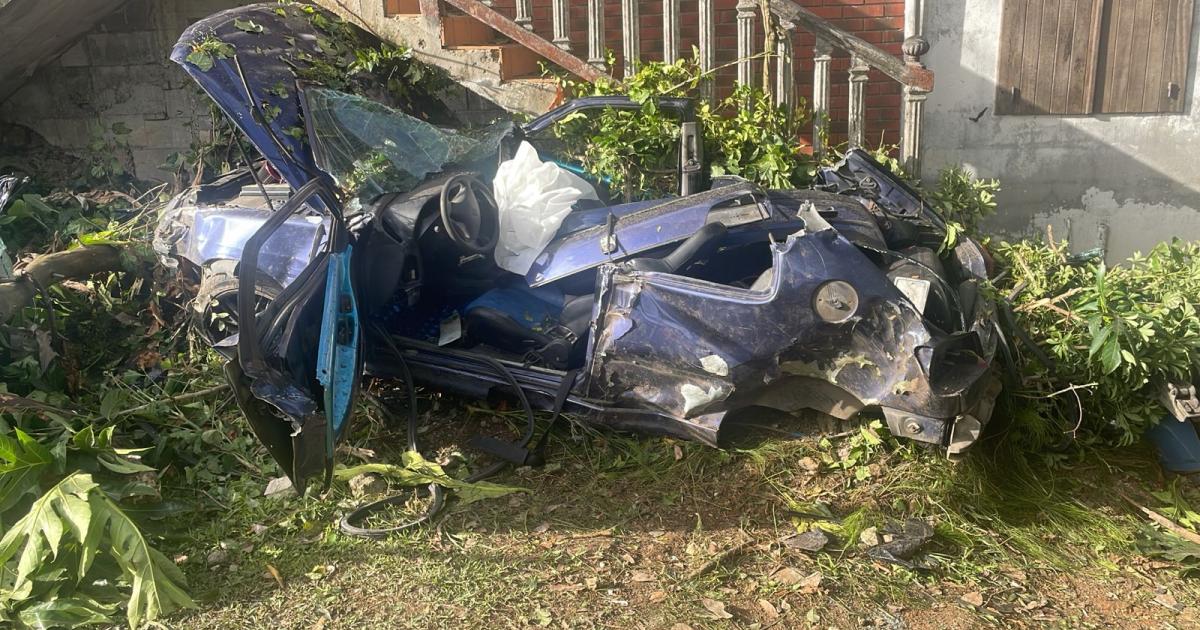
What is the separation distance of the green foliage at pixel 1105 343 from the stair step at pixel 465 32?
4097 mm

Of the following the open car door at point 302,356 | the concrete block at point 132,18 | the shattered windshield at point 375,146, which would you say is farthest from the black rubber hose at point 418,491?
the concrete block at point 132,18

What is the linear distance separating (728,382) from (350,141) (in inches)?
96.4

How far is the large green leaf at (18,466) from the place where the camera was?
329cm

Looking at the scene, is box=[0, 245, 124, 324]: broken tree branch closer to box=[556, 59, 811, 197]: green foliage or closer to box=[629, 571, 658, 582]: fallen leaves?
box=[556, 59, 811, 197]: green foliage

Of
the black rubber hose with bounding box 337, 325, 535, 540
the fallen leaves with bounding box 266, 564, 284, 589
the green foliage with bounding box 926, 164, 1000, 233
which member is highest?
the green foliage with bounding box 926, 164, 1000, 233

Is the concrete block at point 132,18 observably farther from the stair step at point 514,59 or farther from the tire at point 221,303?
the tire at point 221,303

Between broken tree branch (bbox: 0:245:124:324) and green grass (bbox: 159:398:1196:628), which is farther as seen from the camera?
broken tree branch (bbox: 0:245:124:324)

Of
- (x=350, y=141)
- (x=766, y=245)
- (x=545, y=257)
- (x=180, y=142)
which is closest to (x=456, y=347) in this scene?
(x=545, y=257)

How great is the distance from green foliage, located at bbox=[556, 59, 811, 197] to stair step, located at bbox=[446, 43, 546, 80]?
36.8 inches

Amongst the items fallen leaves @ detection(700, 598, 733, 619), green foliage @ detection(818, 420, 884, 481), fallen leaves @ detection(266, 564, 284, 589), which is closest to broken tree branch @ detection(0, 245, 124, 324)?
fallen leaves @ detection(266, 564, 284, 589)

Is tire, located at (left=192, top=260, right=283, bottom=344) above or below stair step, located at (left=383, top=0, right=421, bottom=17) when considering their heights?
below

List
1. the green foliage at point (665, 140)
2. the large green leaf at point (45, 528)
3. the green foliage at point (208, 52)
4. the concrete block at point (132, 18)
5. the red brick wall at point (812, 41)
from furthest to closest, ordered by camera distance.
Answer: the concrete block at point (132, 18) < the red brick wall at point (812, 41) < the green foliage at point (665, 140) < the green foliage at point (208, 52) < the large green leaf at point (45, 528)

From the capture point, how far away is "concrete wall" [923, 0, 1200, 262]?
690 cm

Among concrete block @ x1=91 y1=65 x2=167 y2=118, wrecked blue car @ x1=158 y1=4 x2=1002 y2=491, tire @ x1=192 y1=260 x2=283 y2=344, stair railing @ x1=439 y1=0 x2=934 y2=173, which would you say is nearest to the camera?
wrecked blue car @ x1=158 y1=4 x2=1002 y2=491
